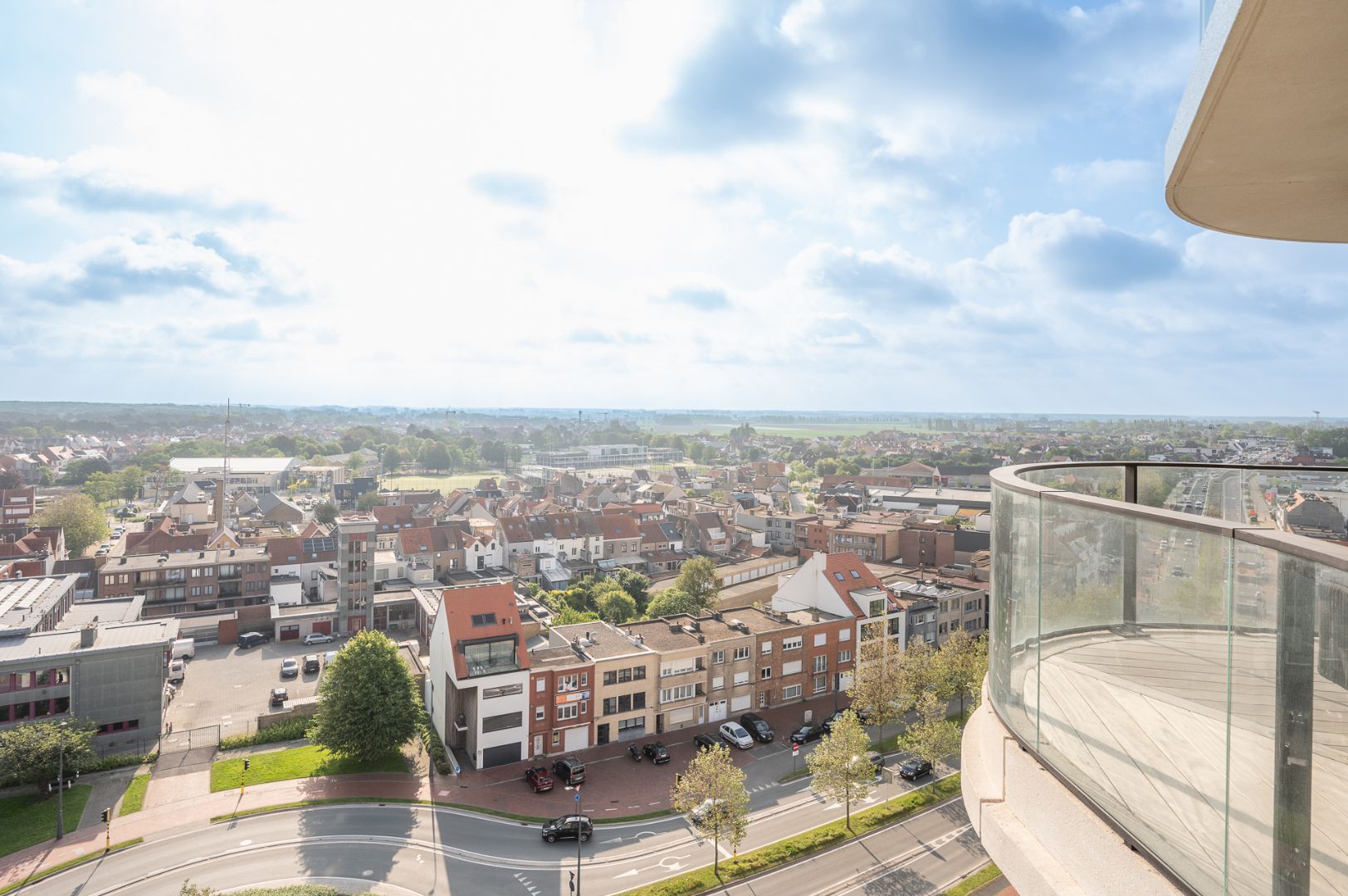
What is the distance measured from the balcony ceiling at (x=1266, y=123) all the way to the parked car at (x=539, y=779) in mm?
22497

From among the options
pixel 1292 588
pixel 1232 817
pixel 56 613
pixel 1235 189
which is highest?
pixel 1235 189

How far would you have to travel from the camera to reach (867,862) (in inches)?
747

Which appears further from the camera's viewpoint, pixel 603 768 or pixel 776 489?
pixel 776 489

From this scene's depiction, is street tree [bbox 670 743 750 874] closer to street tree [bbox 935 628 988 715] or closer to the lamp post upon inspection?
street tree [bbox 935 628 988 715]

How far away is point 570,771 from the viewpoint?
23359 mm

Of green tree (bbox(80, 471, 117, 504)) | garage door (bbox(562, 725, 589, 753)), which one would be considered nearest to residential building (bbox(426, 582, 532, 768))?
garage door (bbox(562, 725, 589, 753))

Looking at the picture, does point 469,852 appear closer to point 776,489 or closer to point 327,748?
point 327,748

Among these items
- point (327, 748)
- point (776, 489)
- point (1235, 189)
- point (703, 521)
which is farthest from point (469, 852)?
point (776, 489)

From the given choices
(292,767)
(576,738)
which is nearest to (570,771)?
(576,738)

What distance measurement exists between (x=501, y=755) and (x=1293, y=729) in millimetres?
25241

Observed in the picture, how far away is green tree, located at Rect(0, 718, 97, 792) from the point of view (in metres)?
21.6

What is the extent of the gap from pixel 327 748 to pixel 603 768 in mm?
9064

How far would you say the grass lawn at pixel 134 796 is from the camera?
2152 centimetres

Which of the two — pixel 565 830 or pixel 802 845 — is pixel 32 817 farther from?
pixel 802 845
